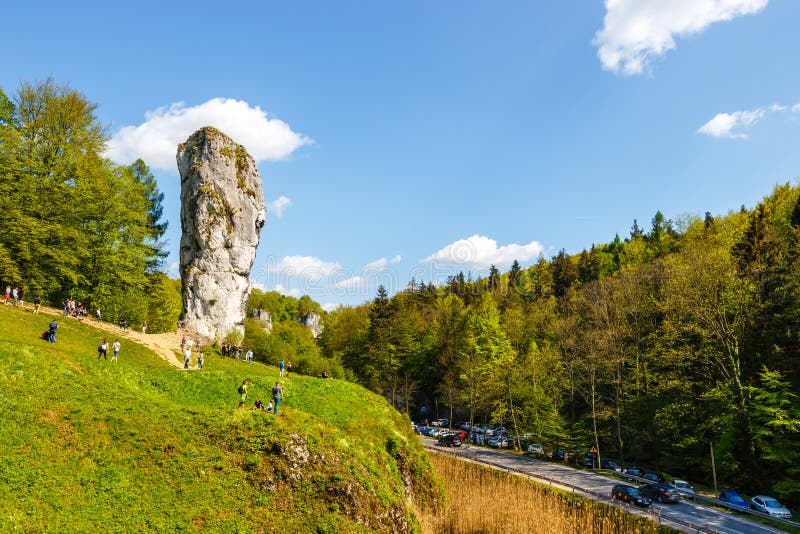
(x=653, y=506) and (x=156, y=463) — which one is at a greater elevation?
(x=156, y=463)

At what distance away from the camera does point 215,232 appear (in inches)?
2069

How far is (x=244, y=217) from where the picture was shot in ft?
182

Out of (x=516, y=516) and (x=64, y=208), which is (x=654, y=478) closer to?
(x=516, y=516)

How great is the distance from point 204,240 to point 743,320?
56.3 m

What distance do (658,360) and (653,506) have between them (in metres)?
16.5

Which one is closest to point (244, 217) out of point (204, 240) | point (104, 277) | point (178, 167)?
point (204, 240)

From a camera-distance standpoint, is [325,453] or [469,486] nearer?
[325,453]

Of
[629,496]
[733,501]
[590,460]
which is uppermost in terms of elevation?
[629,496]

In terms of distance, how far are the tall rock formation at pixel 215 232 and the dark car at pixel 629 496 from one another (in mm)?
42854

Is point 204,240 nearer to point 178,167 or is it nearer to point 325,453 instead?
point 178,167

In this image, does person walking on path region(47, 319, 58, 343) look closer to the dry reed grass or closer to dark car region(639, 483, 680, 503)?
the dry reed grass

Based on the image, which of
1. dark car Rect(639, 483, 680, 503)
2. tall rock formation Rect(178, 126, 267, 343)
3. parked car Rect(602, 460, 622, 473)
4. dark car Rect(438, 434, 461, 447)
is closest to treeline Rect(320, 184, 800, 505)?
parked car Rect(602, 460, 622, 473)

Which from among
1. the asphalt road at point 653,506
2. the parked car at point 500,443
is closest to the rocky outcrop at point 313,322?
the parked car at point 500,443

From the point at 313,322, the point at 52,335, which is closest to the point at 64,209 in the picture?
the point at 52,335
